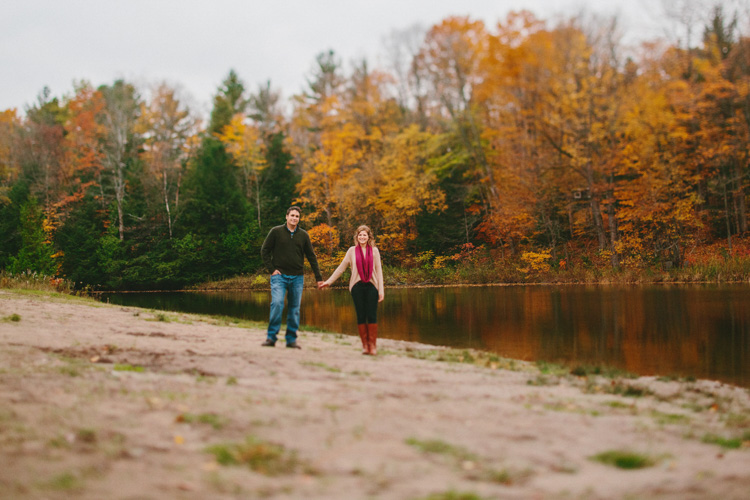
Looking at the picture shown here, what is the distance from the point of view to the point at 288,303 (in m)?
8.94

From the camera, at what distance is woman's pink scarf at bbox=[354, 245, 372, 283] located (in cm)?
866

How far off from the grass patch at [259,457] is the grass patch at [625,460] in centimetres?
178

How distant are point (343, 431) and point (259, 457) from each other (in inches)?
28.7

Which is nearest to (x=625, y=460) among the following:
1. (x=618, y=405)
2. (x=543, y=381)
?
(x=618, y=405)

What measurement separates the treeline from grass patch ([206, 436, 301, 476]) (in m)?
27.8

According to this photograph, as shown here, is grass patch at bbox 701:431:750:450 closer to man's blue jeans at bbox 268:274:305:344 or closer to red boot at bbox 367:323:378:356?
red boot at bbox 367:323:378:356

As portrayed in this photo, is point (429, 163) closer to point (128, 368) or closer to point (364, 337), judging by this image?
point (364, 337)

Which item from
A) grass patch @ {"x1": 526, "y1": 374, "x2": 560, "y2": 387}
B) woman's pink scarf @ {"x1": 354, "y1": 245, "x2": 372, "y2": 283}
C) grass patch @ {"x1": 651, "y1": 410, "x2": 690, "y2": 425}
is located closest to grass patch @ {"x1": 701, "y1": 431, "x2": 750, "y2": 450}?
grass patch @ {"x1": 651, "y1": 410, "x2": 690, "y2": 425}

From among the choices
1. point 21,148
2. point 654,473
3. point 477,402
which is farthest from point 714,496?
point 21,148

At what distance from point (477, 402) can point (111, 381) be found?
10.1 ft

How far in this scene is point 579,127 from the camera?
28688mm

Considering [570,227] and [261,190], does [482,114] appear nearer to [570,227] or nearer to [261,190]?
[570,227]

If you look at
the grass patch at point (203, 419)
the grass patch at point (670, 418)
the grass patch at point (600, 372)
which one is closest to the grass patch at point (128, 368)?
the grass patch at point (203, 419)

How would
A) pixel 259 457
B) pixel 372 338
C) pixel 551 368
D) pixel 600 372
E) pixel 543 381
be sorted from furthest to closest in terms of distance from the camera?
pixel 372 338 < pixel 551 368 < pixel 600 372 < pixel 543 381 < pixel 259 457
